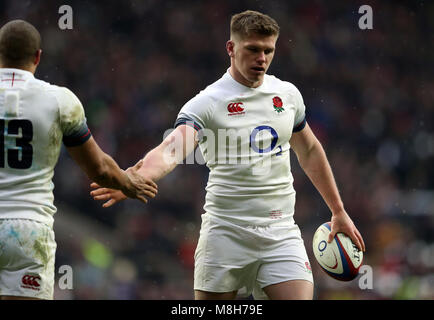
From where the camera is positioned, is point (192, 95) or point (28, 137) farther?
point (192, 95)

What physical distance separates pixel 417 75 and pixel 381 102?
143 cm

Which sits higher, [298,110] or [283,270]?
[298,110]

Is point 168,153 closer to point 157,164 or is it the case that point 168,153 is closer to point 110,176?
point 157,164

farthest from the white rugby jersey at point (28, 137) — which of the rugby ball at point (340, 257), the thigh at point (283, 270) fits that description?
the rugby ball at point (340, 257)

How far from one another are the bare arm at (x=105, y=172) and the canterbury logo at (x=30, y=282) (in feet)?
2.22

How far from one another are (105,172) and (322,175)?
5.56 ft

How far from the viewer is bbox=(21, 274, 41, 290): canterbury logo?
3.70m

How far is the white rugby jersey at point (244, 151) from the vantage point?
15.3ft

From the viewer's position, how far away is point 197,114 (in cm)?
467

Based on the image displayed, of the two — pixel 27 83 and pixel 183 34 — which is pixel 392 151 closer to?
pixel 183 34

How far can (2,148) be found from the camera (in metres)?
3.69
